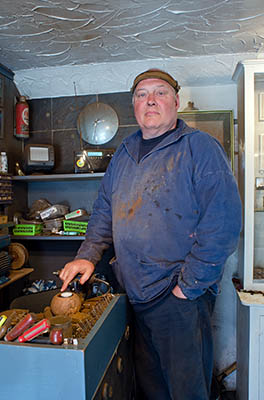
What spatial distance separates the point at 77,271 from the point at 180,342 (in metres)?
0.49

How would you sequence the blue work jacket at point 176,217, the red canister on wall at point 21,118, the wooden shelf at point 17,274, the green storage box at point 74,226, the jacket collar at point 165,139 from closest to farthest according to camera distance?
the blue work jacket at point 176,217 → the jacket collar at point 165,139 → the wooden shelf at point 17,274 → the green storage box at point 74,226 → the red canister on wall at point 21,118

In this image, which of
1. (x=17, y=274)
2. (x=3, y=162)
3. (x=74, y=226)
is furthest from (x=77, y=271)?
(x=3, y=162)

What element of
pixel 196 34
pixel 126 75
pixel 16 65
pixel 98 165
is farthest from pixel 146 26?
pixel 16 65

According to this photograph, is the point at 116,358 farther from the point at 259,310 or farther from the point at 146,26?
the point at 146,26

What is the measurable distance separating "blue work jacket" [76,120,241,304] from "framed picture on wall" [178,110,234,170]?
0.86 meters

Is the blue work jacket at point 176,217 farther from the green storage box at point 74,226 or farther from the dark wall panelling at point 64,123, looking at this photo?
the dark wall panelling at point 64,123

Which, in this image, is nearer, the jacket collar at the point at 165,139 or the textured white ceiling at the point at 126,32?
the jacket collar at the point at 165,139

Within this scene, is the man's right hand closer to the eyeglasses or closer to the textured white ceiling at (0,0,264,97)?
the eyeglasses

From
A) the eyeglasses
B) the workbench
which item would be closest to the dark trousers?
the workbench

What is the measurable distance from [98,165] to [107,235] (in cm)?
76

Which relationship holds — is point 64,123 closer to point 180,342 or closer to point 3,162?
point 3,162

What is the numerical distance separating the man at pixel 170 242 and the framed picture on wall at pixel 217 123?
0.81 m

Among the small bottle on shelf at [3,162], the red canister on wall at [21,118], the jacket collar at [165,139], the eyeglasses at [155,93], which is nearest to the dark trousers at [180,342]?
the jacket collar at [165,139]

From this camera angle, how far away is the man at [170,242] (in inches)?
45.3
